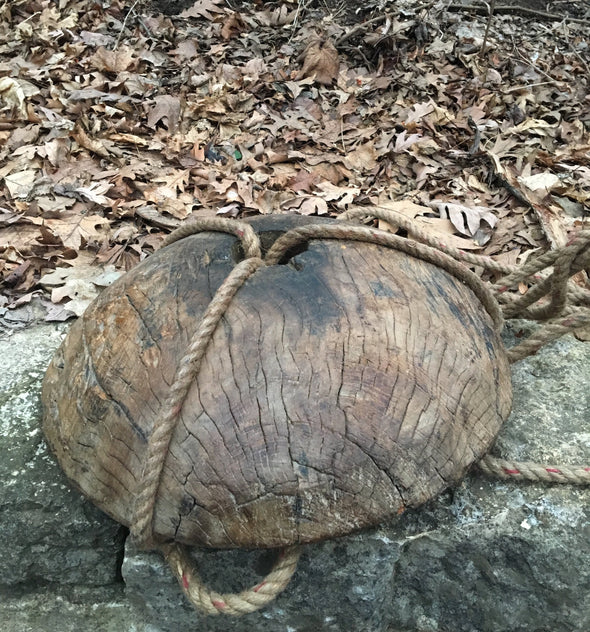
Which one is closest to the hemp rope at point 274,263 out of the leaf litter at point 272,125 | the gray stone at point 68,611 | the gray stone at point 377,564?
the gray stone at point 377,564

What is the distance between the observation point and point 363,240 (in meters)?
2.03

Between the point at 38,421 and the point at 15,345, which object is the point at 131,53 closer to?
the point at 15,345

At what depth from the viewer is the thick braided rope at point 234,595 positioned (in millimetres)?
1792

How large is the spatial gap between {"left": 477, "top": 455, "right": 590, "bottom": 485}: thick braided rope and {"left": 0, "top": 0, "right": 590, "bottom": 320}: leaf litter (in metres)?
1.77

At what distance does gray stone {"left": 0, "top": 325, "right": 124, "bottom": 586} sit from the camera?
2205 millimetres

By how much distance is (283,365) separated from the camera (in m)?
1.74

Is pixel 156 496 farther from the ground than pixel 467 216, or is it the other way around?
pixel 156 496

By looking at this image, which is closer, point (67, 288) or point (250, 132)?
point (67, 288)

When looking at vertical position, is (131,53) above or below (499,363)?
below

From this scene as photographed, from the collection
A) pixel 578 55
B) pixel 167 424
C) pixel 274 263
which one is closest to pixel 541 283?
pixel 274 263

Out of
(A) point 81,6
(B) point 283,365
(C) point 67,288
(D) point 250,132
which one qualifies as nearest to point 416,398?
(B) point 283,365

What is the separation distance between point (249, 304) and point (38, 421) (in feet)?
3.67

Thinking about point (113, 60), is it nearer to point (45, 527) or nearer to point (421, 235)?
point (421, 235)

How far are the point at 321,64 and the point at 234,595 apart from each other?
455cm
